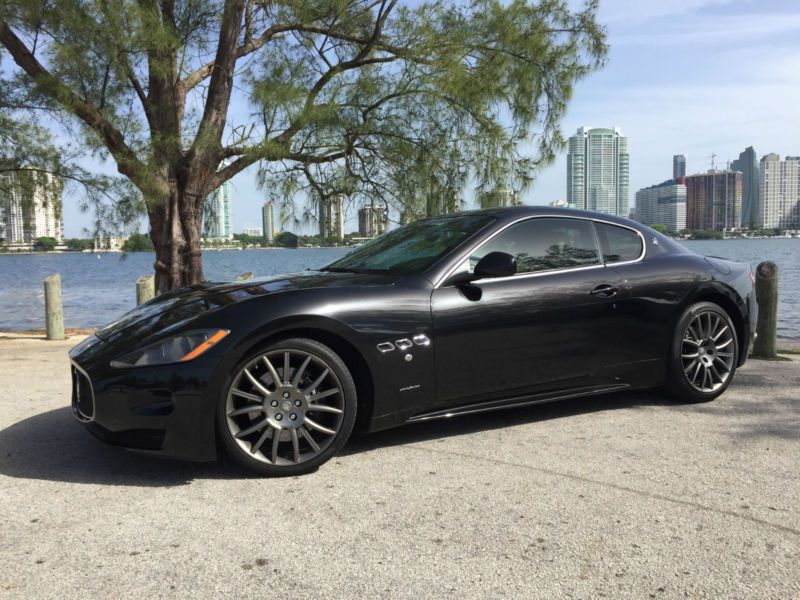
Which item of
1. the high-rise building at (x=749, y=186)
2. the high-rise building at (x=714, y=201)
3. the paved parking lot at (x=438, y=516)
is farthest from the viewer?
the high-rise building at (x=749, y=186)

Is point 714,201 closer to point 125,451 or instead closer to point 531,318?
point 531,318

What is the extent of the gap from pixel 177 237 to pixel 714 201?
5278cm

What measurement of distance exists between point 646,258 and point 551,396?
4.29 ft

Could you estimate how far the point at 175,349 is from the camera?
3365mm

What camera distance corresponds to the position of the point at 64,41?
26.1ft

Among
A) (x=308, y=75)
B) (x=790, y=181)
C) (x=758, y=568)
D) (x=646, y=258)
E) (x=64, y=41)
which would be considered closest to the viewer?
(x=758, y=568)

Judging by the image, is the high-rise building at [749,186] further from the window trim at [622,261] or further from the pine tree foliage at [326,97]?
the window trim at [622,261]

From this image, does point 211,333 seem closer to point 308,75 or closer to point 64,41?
point 64,41

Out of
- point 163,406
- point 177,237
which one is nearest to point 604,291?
point 163,406

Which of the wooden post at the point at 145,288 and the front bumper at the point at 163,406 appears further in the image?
the wooden post at the point at 145,288

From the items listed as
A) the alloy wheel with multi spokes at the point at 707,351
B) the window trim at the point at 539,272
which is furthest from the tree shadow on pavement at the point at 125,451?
the window trim at the point at 539,272

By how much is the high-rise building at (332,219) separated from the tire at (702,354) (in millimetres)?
6513

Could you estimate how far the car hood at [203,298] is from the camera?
363cm

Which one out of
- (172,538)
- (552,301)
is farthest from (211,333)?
(552,301)
